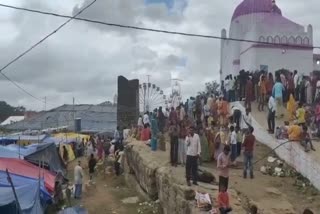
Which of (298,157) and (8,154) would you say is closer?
(298,157)

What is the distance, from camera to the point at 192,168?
43.9 feet

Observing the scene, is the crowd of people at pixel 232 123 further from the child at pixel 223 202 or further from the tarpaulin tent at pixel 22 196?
the tarpaulin tent at pixel 22 196

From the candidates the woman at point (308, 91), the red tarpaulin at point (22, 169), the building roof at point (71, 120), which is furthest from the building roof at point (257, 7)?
the building roof at point (71, 120)

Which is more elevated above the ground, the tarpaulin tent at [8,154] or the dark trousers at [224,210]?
the tarpaulin tent at [8,154]

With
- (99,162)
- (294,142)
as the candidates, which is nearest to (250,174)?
(294,142)

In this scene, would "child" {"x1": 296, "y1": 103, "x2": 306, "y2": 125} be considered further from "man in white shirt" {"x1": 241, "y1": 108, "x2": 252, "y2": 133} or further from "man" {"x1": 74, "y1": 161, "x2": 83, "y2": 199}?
"man" {"x1": 74, "y1": 161, "x2": 83, "y2": 199}

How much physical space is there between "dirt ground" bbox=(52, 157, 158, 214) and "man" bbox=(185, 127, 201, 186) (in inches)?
118

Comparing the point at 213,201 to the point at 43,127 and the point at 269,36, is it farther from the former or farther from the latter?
the point at 43,127

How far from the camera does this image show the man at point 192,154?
13.1 m

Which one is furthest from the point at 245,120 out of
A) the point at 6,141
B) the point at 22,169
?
the point at 6,141

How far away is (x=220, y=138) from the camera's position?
1698cm

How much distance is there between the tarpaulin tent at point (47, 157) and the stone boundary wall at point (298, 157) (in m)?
9.15

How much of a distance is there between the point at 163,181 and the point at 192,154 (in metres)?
2.12

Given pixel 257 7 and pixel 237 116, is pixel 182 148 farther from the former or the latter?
pixel 257 7
